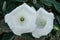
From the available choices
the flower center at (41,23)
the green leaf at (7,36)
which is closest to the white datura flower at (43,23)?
the flower center at (41,23)

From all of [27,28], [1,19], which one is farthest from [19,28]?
[1,19]

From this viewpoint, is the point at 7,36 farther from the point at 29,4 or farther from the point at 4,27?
the point at 29,4

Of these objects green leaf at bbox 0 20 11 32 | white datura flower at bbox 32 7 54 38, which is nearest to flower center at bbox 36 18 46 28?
white datura flower at bbox 32 7 54 38

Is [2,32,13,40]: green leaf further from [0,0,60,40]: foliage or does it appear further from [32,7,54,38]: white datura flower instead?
[32,7,54,38]: white datura flower

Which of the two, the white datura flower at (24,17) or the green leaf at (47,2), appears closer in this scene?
the white datura flower at (24,17)

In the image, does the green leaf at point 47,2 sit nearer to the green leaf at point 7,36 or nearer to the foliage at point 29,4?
the foliage at point 29,4

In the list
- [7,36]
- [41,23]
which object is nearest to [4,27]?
[7,36]

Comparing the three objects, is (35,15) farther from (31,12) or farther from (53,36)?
(53,36)
